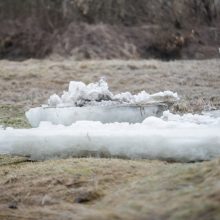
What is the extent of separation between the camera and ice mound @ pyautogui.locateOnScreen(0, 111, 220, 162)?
520 cm

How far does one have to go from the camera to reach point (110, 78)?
13.6 meters

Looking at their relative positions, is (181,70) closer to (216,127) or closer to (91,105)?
(91,105)

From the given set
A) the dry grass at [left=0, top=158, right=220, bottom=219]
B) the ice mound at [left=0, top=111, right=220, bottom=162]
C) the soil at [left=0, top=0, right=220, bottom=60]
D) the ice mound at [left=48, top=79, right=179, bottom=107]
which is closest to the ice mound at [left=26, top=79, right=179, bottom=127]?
the ice mound at [left=48, top=79, right=179, bottom=107]

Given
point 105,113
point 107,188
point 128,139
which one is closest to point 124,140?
point 128,139

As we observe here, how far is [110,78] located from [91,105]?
670 centimetres

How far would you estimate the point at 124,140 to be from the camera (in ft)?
17.7

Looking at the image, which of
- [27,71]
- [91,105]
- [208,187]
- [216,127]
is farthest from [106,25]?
[208,187]

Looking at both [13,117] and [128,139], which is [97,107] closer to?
[128,139]

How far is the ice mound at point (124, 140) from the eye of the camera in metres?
5.20

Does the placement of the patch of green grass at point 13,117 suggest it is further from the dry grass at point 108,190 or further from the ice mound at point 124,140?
the dry grass at point 108,190

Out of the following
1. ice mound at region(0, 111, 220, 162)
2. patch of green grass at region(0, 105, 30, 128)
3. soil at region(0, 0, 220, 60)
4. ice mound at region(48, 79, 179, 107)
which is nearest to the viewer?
ice mound at region(0, 111, 220, 162)

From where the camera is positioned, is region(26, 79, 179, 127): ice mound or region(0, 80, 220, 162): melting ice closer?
region(0, 80, 220, 162): melting ice

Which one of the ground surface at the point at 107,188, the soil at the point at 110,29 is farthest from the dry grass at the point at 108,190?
the soil at the point at 110,29

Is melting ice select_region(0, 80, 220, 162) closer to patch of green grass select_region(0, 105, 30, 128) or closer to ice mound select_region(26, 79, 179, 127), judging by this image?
ice mound select_region(26, 79, 179, 127)
